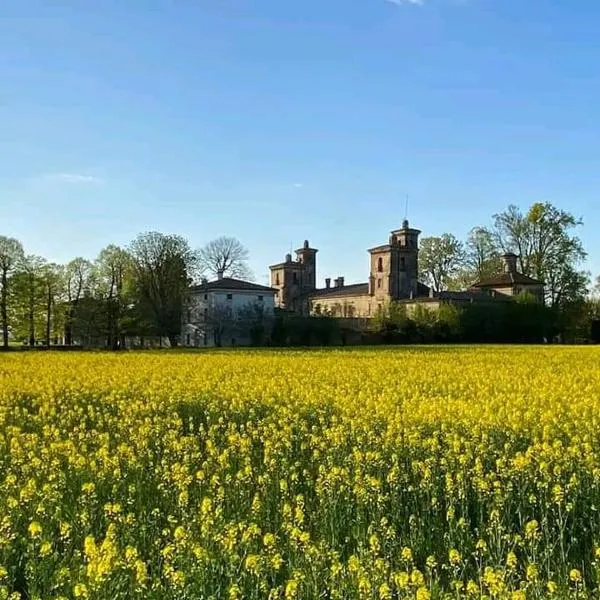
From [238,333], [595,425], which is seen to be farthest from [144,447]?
[238,333]

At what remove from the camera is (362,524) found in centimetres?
706

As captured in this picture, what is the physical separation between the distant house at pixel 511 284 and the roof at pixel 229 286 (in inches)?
1000

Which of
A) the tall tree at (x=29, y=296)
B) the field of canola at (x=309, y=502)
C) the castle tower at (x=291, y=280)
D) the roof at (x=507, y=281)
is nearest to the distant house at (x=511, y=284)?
the roof at (x=507, y=281)

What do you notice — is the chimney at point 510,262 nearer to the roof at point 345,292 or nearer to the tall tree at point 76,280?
the roof at point 345,292

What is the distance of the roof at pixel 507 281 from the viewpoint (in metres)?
84.2

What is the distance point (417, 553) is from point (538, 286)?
266ft

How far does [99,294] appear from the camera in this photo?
2680 inches

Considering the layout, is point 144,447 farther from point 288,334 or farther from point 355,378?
point 288,334

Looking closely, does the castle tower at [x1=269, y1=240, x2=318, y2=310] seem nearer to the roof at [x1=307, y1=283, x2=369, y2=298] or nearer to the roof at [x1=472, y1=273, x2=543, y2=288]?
the roof at [x1=307, y1=283, x2=369, y2=298]

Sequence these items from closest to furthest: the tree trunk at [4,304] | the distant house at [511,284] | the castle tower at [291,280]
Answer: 1. the tree trunk at [4,304]
2. the distant house at [511,284]
3. the castle tower at [291,280]

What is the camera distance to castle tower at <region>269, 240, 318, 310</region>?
4611 inches

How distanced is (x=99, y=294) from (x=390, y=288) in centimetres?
3898

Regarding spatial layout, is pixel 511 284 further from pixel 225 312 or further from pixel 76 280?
pixel 76 280

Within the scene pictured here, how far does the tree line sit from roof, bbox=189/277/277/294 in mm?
5308
